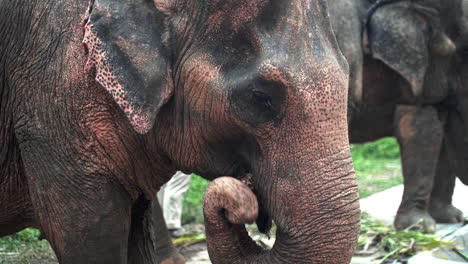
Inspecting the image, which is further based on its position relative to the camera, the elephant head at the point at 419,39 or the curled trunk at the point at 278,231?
the elephant head at the point at 419,39

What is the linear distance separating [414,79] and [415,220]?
34.4 inches

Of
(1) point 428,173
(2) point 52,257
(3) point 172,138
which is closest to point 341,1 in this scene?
(1) point 428,173

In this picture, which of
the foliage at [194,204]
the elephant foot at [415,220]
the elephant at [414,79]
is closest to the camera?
the elephant at [414,79]

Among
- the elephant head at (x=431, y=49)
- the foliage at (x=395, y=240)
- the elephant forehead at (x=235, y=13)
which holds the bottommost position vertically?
the foliage at (x=395, y=240)

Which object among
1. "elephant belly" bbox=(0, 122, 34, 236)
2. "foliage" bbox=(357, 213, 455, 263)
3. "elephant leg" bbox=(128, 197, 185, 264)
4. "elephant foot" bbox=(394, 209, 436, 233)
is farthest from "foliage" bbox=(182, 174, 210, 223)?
"elephant belly" bbox=(0, 122, 34, 236)

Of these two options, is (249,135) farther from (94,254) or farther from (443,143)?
(443,143)

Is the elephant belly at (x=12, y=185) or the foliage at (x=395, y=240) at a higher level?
the elephant belly at (x=12, y=185)

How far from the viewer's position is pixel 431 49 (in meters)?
6.00

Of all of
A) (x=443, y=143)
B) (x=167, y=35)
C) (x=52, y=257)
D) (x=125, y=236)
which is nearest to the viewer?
(x=167, y=35)

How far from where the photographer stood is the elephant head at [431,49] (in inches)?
233

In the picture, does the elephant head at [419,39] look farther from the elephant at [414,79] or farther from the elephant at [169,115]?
the elephant at [169,115]

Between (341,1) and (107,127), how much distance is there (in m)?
3.02

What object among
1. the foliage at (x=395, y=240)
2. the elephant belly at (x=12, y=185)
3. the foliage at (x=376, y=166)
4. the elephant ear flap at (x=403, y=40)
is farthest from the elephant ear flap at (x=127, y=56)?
the foliage at (x=376, y=166)

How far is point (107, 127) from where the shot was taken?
130 inches
